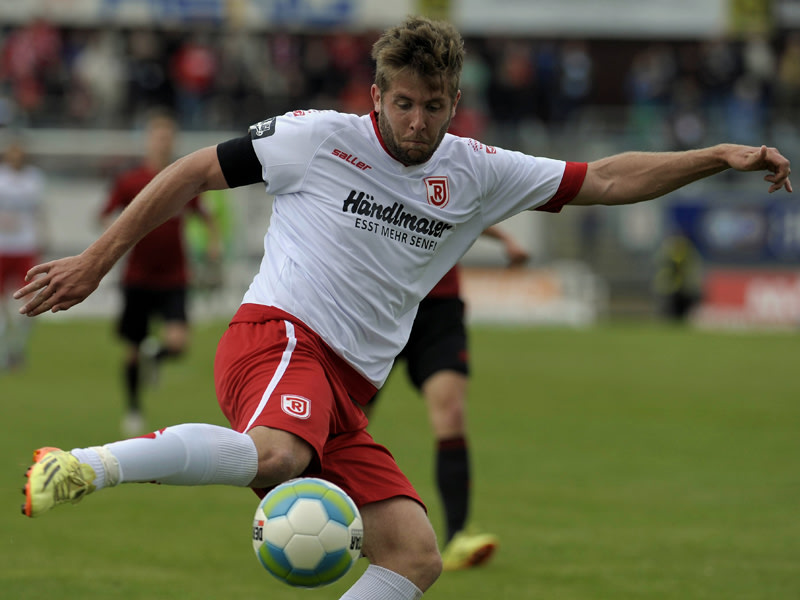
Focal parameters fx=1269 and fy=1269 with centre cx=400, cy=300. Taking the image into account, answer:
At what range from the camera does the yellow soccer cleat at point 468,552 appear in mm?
6602

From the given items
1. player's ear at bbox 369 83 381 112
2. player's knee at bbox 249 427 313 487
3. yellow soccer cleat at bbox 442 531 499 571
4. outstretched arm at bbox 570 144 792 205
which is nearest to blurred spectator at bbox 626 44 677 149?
yellow soccer cleat at bbox 442 531 499 571

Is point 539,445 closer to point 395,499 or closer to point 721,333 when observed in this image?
point 395,499

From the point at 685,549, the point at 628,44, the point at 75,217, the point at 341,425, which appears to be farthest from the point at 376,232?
the point at 628,44

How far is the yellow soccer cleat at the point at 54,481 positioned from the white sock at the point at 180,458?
0.05 meters

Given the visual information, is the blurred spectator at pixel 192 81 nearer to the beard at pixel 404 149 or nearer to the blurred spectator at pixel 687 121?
the blurred spectator at pixel 687 121

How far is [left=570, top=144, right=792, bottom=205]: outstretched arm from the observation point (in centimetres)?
479

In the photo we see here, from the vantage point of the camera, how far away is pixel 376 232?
4551 millimetres

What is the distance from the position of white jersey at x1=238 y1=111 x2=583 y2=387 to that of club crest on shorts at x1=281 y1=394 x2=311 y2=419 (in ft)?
1.11

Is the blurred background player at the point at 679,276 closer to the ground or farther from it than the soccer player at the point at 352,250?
closer to the ground

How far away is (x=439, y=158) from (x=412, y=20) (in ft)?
1.76

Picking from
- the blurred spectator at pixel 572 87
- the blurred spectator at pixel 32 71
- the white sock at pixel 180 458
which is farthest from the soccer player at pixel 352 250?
the blurred spectator at pixel 32 71

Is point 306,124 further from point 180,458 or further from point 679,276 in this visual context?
point 679,276

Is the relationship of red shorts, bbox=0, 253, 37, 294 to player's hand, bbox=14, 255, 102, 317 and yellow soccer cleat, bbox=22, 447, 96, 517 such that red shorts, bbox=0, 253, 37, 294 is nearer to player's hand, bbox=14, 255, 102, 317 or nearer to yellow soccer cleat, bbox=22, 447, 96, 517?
player's hand, bbox=14, 255, 102, 317

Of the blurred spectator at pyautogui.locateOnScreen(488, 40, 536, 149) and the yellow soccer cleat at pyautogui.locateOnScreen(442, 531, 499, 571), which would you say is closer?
the yellow soccer cleat at pyautogui.locateOnScreen(442, 531, 499, 571)
